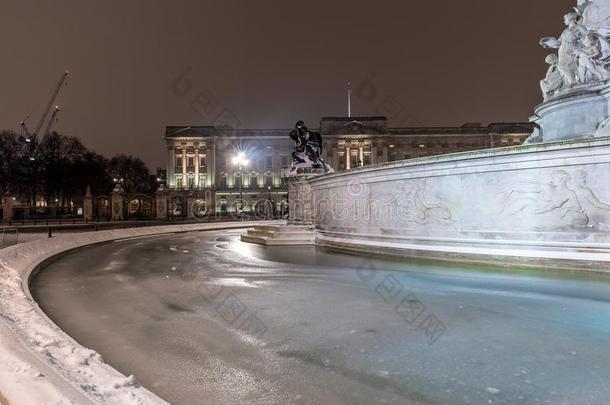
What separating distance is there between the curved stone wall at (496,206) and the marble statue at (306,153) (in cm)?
484

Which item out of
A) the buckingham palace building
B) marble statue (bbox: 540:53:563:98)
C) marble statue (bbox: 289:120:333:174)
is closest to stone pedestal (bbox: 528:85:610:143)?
marble statue (bbox: 540:53:563:98)

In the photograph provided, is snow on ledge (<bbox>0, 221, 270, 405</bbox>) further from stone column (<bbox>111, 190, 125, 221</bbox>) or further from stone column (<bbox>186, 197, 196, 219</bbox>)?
stone column (<bbox>186, 197, 196, 219</bbox>)

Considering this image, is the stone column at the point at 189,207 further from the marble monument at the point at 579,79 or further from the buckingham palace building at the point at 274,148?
the marble monument at the point at 579,79

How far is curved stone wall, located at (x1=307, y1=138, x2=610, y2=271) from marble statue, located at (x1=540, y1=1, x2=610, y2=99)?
15.5 feet

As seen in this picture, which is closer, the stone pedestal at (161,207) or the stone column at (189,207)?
the stone pedestal at (161,207)

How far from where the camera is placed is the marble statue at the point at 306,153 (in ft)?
62.3

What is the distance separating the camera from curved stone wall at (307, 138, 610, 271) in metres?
9.00

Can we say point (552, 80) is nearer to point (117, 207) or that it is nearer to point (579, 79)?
point (579, 79)

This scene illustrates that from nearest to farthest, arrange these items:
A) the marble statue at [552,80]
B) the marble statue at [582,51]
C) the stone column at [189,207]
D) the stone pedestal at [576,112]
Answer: the stone pedestal at [576,112] < the marble statue at [582,51] < the marble statue at [552,80] < the stone column at [189,207]

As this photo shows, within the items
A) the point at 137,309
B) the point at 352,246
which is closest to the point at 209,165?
the point at 352,246

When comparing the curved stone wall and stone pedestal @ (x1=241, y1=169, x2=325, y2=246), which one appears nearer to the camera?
the curved stone wall

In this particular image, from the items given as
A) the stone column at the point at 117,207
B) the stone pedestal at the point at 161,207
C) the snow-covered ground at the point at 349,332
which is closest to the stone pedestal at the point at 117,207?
the stone column at the point at 117,207

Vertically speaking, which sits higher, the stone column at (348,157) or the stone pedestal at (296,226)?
the stone column at (348,157)

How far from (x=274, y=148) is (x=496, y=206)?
98776 millimetres
